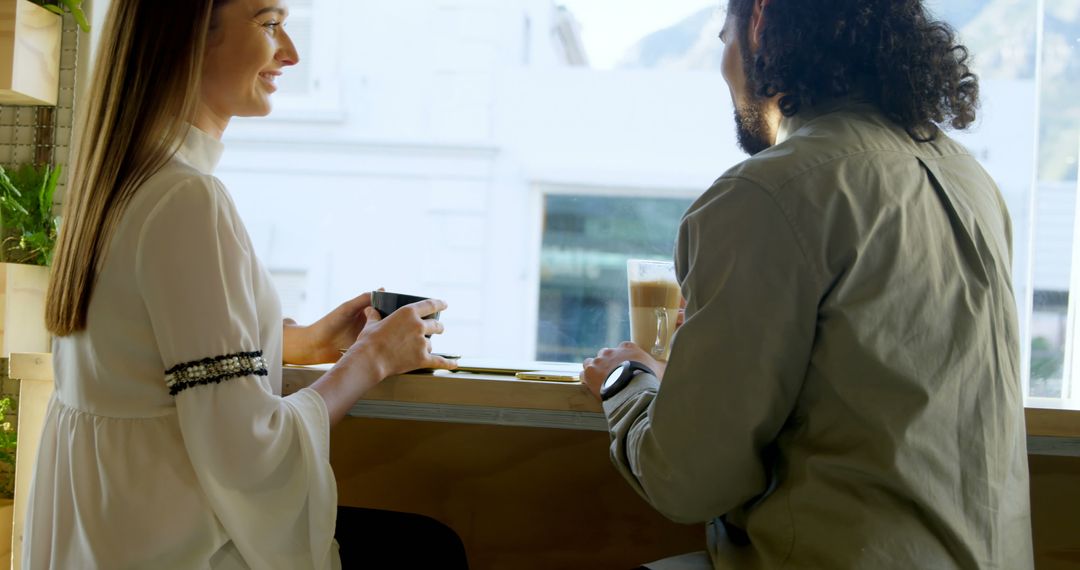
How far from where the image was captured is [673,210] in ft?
13.6

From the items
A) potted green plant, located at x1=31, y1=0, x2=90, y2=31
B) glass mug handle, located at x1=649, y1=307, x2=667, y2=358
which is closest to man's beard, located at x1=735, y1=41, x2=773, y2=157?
glass mug handle, located at x1=649, y1=307, x2=667, y2=358

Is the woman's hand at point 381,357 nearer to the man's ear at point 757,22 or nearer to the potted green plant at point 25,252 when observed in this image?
the man's ear at point 757,22

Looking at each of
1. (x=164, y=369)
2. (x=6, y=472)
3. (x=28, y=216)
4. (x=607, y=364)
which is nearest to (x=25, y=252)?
(x=28, y=216)

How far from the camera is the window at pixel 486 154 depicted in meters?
4.11

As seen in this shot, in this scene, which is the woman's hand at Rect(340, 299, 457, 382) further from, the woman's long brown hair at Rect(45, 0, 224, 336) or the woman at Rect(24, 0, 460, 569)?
the woman's long brown hair at Rect(45, 0, 224, 336)

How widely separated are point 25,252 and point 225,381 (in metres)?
1.86

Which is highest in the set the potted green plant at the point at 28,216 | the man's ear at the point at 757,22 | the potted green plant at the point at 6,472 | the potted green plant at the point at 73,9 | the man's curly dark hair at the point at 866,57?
the potted green plant at the point at 73,9

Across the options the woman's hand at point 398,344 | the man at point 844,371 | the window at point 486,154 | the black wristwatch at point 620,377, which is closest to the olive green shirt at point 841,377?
the man at point 844,371

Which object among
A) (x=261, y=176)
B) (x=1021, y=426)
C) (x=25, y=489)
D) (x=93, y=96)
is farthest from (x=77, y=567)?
(x=261, y=176)

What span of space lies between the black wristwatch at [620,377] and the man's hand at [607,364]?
1.0 inches

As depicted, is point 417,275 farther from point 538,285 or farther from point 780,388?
point 780,388

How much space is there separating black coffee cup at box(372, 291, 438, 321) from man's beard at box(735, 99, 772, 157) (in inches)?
18.4

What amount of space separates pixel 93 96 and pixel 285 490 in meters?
0.52

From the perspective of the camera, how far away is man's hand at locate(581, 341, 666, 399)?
104 cm
